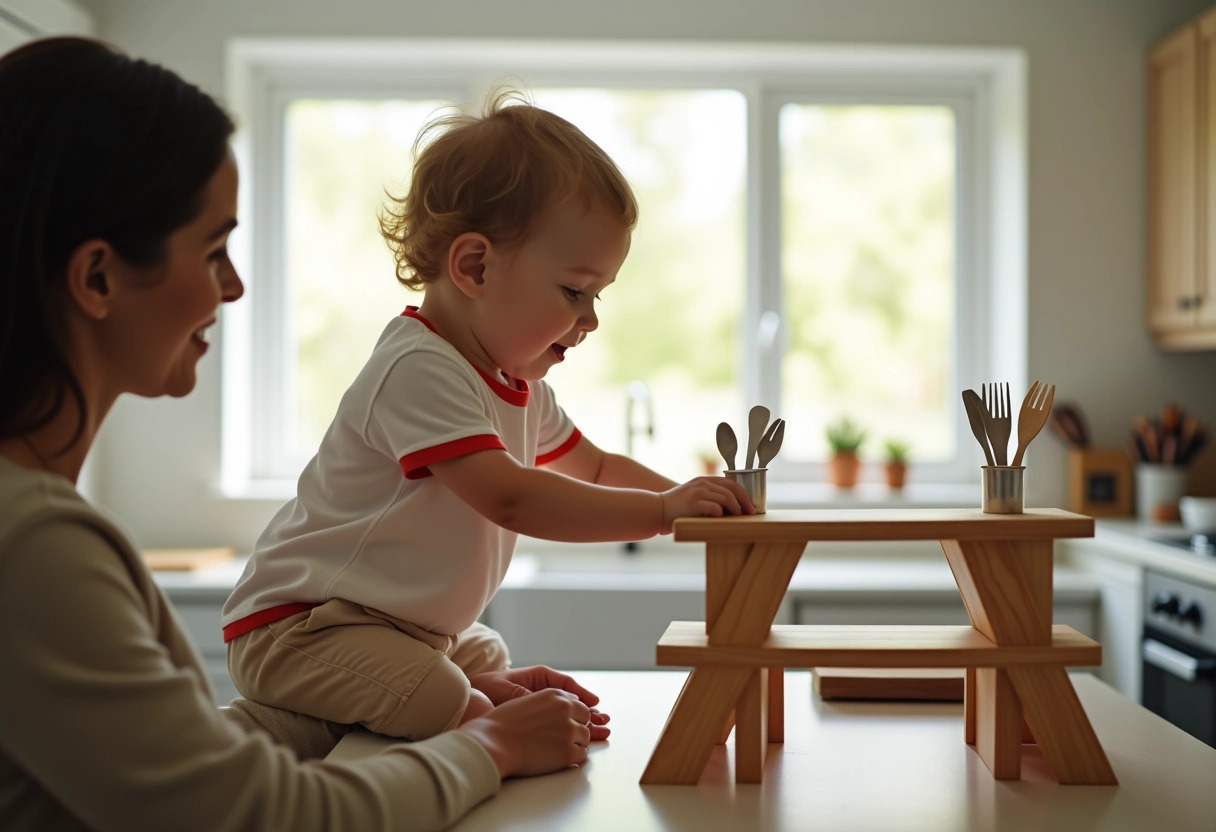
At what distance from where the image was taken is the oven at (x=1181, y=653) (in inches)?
85.4

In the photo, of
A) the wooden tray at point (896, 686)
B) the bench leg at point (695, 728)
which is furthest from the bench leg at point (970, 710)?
the bench leg at point (695, 728)

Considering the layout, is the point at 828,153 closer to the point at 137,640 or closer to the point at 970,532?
the point at 970,532

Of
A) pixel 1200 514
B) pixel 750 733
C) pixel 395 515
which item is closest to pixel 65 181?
pixel 395 515

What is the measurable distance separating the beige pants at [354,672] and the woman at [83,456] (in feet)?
0.48

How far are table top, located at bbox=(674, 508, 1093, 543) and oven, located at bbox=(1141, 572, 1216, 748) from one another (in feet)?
5.19

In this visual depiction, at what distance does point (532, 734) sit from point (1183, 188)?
107 inches

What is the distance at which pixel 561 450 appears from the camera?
1.32 metres

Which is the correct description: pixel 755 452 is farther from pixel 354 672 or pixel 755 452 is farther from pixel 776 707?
pixel 354 672

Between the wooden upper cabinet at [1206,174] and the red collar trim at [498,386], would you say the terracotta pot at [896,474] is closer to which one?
the wooden upper cabinet at [1206,174]

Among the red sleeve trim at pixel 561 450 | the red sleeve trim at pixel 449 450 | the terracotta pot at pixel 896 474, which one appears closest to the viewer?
the red sleeve trim at pixel 449 450

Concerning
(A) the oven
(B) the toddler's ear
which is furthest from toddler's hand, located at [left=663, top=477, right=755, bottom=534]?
(A) the oven

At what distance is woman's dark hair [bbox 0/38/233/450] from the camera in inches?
26.5

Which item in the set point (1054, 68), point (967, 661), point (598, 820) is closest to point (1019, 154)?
point (1054, 68)

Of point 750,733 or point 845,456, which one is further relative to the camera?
point 845,456
